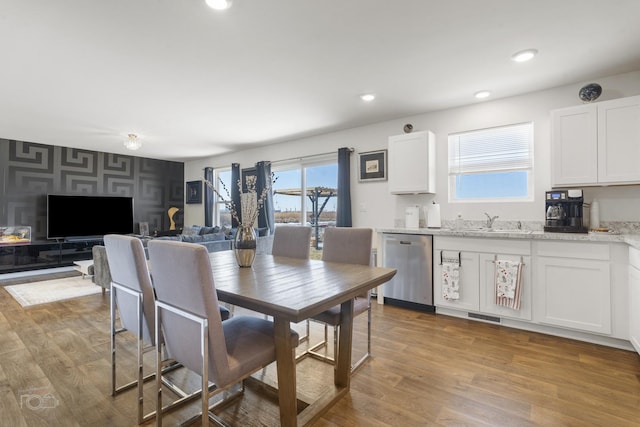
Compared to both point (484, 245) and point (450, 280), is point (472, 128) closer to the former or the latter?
point (484, 245)

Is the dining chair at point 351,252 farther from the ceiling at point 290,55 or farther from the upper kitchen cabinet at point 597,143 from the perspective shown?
the upper kitchen cabinet at point 597,143

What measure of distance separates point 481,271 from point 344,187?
2160mm

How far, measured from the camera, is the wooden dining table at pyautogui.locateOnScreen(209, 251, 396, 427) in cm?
137

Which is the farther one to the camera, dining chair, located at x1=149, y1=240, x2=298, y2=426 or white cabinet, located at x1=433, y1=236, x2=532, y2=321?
white cabinet, located at x1=433, y1=236, x2=532, y2=321

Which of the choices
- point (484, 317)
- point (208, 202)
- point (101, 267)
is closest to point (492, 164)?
point (484, 317)

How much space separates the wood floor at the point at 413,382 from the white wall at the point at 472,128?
4.22ft

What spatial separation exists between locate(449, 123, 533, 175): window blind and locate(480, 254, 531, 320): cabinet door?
112 centimetres

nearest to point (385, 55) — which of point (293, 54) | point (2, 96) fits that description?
point (293, 54)

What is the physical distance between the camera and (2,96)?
3.34 m

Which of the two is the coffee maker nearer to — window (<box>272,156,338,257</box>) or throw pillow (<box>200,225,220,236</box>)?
window (<box>272,156,338,257</box>)

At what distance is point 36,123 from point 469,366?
5998 mm

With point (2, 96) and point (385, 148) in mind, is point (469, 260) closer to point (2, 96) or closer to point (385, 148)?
point (385, 148)

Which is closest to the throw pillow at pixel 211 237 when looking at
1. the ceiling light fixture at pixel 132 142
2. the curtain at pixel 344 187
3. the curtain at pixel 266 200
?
the curtain at pixel 266 200

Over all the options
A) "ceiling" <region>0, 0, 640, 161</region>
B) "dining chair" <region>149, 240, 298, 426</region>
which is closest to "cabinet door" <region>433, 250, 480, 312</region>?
"ceiling" <region>0, 0, 640, 161</region>
